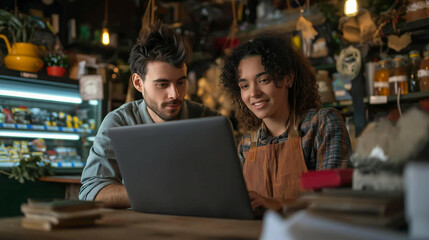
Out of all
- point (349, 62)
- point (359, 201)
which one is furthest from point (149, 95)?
point (349, 62)

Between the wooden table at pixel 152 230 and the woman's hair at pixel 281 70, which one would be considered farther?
the woman's hair at pixel 281 70

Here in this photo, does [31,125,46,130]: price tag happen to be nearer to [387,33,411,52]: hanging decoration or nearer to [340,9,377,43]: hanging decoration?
[340,9,377,43]: hanging decoration

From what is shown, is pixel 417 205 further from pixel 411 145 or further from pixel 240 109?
pixel 240 109

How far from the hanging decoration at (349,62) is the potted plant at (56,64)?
268cm

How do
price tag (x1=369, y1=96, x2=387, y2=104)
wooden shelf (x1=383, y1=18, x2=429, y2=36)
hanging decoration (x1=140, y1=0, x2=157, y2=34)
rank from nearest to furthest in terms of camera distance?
hanging decoration (x1=140, y1=0, x2=157, y2=34) < wooden shelf (x1=383, y1=18, x2=429, y2=36) < price tag (x1=369, y1=96, x2=387, y2=104)

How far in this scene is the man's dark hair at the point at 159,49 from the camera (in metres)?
2.26

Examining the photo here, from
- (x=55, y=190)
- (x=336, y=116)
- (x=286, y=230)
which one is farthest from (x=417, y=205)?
(x=55, y=190)

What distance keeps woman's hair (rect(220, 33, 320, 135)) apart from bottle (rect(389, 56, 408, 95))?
1575 millimetres

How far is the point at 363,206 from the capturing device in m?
0.85

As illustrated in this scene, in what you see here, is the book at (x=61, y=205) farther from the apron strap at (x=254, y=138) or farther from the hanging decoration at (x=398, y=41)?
the hanging decoration at (x=398, y=41)

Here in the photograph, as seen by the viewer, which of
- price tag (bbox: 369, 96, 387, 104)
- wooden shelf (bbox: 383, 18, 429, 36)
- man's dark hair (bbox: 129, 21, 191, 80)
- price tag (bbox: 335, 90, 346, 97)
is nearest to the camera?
man's dark hair (bbox: 129, 21, 191, 80)

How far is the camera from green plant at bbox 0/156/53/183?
350cm

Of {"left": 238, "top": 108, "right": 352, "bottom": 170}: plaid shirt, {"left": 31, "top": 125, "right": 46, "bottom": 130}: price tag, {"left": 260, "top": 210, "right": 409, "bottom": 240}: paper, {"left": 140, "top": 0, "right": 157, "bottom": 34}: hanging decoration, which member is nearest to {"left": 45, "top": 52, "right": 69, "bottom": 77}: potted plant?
{"left": 31, "top": 125, "right": 46, "bottom": 130}: price tag

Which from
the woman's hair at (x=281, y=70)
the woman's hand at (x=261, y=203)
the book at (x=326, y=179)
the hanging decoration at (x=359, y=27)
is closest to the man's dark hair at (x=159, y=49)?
the woman's hair at (x=281, y=70)
